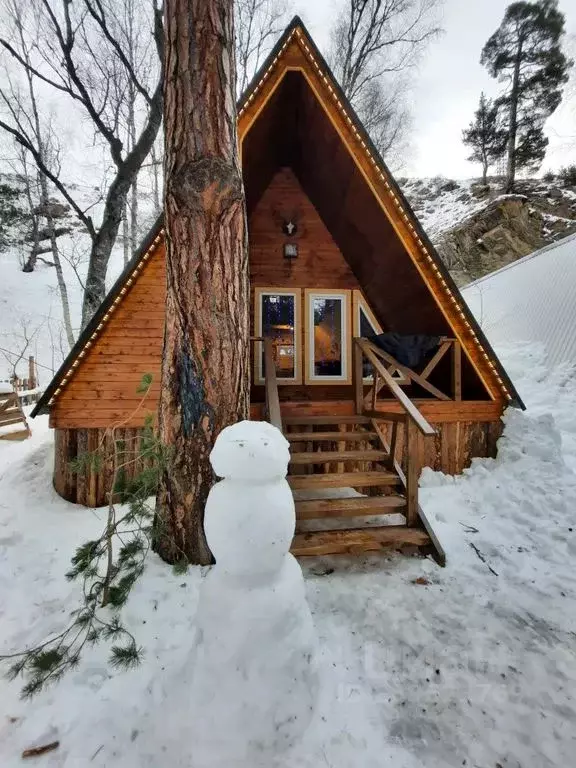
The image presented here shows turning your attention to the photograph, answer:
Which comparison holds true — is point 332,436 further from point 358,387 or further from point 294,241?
point 294,241

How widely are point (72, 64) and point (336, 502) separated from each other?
1043 centimetres

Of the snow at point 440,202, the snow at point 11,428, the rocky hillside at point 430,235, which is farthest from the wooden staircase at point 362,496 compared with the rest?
the snow at point 440,202

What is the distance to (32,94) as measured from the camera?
355 inches

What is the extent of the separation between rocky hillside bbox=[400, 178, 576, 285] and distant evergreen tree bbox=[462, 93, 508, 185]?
1.95 meters

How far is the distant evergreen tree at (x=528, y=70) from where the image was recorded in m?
15.8

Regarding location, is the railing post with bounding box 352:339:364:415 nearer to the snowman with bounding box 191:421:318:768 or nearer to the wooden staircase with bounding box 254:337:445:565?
the wooden staircase with bounding box 254:337:445:565

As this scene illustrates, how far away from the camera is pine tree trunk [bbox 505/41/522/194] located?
16531mm

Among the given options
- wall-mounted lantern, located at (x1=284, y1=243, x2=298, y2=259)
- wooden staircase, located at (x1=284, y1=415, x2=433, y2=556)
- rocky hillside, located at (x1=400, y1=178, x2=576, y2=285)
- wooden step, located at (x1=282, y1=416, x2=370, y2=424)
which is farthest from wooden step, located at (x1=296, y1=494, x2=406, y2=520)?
rocky hillside, located at (x1=400, y1=178, x2=576, y2=285)

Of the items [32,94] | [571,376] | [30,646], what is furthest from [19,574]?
[32,94]

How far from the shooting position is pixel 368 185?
14.9 ft

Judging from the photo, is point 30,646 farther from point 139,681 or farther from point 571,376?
point 571,376

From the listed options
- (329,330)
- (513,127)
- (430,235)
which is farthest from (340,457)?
(513,127)

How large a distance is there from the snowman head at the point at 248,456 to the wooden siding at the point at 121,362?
334 cm

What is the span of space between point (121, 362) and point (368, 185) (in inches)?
167
